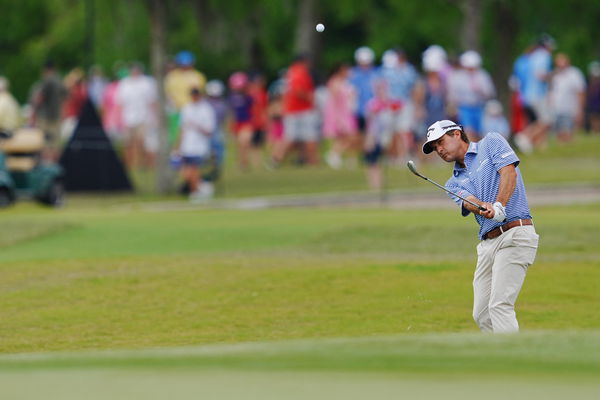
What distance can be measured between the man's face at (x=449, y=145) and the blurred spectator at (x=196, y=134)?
662 inches

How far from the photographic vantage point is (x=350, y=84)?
106 feet

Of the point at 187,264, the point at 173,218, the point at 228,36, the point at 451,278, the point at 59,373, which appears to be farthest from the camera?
the point at 228,36

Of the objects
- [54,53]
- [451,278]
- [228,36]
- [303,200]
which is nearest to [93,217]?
[303,200]

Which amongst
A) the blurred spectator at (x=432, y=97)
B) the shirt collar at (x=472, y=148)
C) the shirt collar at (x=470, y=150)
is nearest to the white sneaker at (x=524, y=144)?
the blurred spectator at (x=432, y=97)

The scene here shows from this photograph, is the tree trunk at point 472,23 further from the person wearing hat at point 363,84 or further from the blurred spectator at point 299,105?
the blurred spectator at point 299,105

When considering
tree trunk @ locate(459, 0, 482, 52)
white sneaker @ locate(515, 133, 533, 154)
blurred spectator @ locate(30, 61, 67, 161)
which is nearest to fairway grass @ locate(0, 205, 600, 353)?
blurred spectator @ locate(30, 61, 67, 161)

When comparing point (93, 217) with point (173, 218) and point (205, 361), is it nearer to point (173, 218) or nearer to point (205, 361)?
point (173, 218)

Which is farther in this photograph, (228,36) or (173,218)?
(228,36)

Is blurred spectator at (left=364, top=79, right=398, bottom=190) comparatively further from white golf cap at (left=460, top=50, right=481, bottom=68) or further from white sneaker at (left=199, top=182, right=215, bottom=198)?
white sneaker at (left=199, top=182, right=215, bottom=198)

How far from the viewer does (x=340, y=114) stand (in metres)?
32.5

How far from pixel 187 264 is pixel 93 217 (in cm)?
675

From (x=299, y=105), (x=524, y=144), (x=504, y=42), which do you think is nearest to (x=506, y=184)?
(x=299, y=105)

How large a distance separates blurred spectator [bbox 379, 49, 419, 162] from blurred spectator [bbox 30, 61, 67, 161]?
6376 mm

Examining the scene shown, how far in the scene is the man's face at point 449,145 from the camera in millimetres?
11242
